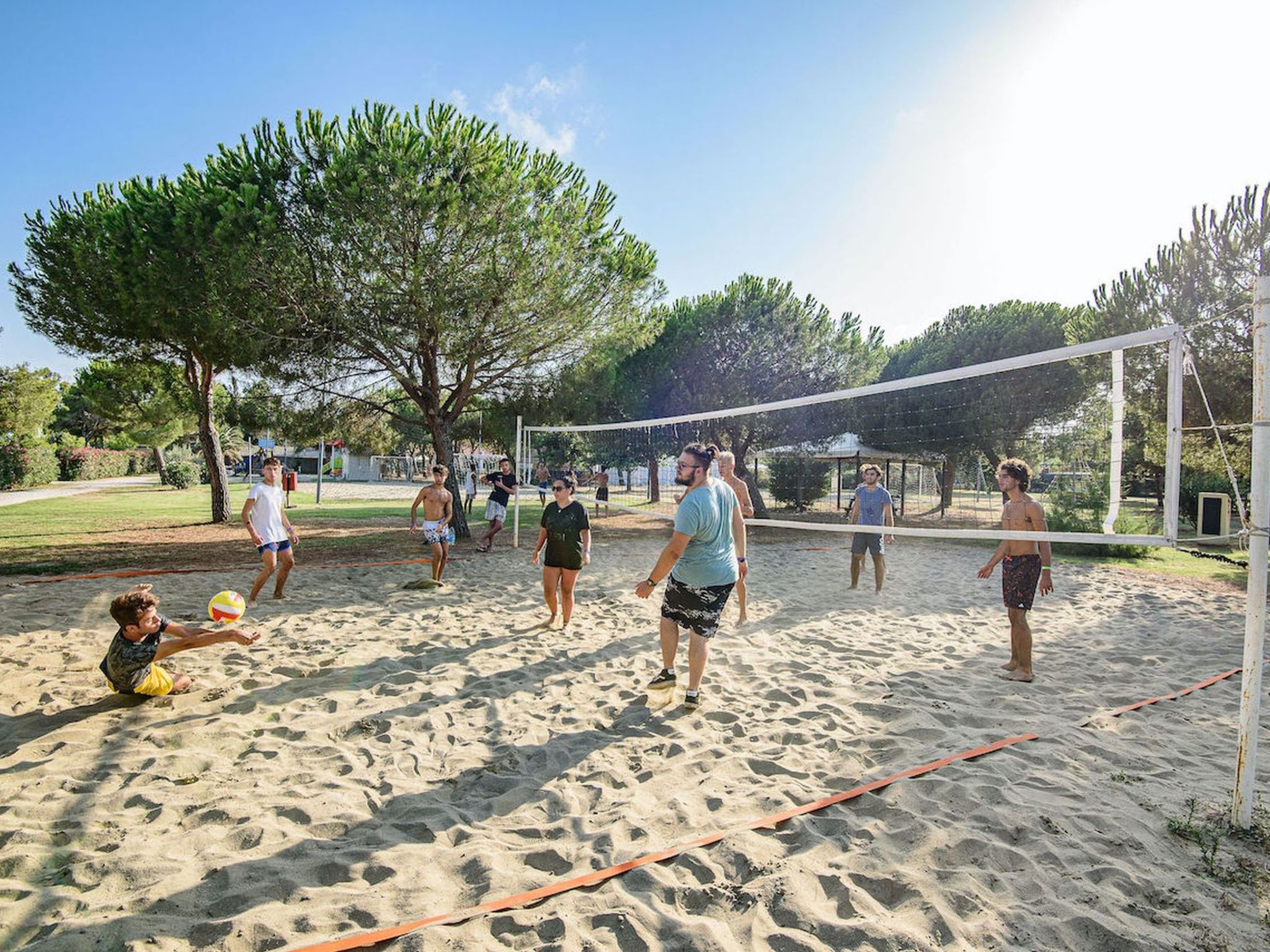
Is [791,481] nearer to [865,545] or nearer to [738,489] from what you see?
[865,545]

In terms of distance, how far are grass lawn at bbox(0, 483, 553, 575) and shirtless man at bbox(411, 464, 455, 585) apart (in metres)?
2.51

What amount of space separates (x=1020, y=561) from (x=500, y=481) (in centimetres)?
756

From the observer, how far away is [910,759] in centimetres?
326

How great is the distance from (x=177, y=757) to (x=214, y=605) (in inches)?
55.5

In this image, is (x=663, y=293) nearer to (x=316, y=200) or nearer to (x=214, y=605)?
(x=316, y=200)

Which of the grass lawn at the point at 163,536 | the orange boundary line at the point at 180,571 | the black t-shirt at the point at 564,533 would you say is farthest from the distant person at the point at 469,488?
the black t-shirt at the point at 564,533

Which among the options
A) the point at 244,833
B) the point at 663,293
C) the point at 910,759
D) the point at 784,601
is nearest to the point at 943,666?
the point at 910,759

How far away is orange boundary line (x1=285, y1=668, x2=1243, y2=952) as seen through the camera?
76.7 inches

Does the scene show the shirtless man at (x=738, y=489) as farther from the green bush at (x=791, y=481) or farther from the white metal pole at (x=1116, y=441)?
the green bush at (x=791, y=481)

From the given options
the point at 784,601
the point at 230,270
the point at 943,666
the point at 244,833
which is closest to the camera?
the point at 244,833

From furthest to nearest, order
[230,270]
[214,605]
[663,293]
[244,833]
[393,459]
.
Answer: [393,459] < [663,293] < [230,270] < [214,605] < [244,833]

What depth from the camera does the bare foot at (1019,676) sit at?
4492 mm

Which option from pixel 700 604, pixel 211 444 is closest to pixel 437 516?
pixel 700 604

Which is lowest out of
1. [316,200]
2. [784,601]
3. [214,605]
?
[784,601]
